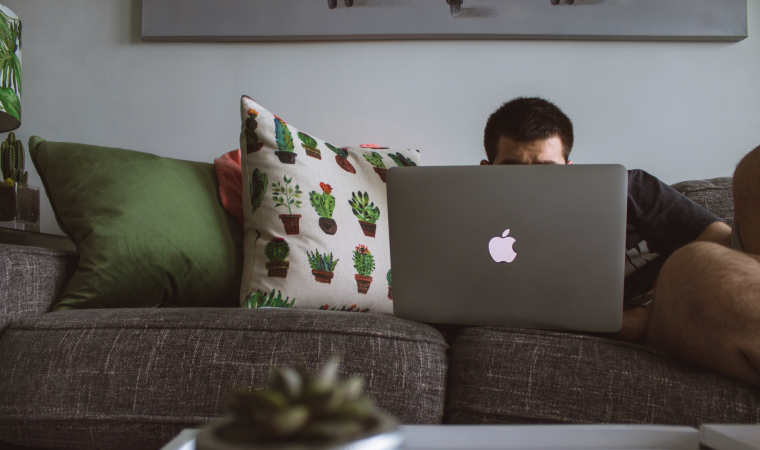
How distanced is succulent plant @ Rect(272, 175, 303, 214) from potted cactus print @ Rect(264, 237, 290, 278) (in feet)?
0.25

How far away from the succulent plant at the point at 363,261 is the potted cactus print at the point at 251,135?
334 millimetres

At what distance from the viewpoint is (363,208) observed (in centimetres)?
118

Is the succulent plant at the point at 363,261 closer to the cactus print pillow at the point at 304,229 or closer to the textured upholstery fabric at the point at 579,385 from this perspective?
the cactus print pillow at the point at 304,229

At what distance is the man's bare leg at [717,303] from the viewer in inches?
24.8

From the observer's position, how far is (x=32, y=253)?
910mm

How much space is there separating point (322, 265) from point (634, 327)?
0.62 meters

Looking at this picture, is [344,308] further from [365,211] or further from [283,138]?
[283,138]

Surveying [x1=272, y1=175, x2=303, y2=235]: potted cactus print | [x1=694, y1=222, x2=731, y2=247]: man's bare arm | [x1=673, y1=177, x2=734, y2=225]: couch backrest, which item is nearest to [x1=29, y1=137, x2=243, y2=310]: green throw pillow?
[x1=272, y1=175, x2=303, y2=235]: potted cactus print

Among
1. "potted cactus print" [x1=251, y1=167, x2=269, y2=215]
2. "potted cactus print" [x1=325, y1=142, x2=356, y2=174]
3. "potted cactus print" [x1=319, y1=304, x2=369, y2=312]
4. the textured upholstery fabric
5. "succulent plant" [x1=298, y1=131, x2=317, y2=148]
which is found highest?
"succulent plant" [x1=298, y1=131, x2=317, y2=148]

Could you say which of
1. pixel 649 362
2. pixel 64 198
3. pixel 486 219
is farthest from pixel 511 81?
pixel 64 198

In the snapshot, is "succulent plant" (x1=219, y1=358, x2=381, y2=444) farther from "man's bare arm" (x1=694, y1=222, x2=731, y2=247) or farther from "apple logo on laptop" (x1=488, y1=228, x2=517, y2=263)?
"man's bare arm" (x1=694, y1=222, x2=731, y2=247)

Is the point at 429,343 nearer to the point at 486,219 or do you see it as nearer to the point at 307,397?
the point at 486,219

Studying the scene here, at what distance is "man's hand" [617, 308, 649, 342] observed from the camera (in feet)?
2.77

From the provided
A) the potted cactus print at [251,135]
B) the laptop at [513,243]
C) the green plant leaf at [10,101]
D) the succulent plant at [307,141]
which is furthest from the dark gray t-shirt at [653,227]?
the green plant leaf at [10,101]
